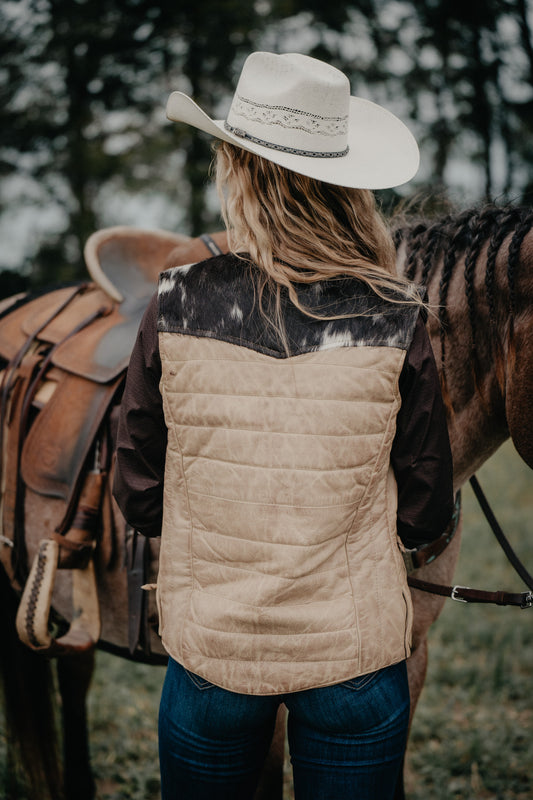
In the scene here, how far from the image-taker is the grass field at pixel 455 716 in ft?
8.91

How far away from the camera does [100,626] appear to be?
2.00 metres

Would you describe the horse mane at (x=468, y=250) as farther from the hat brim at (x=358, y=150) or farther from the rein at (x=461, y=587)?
the rein at (x=461, y=587)

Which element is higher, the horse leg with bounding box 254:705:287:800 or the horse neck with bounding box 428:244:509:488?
the horse neck with bounding box 428:244:509:488

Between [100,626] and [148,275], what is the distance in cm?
128

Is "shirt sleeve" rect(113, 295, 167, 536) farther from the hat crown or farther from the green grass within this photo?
the green grass

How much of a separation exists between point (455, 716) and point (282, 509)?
275 centimetres

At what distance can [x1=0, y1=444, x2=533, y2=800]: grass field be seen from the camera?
8.91 feet

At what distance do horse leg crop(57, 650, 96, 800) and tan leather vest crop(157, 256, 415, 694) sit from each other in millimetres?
1457

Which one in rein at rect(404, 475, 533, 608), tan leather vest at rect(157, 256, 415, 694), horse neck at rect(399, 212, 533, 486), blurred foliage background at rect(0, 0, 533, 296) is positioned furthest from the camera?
blurred foliage background at rect(0, 0, 533, 296)

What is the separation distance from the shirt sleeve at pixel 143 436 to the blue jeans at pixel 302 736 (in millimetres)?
333

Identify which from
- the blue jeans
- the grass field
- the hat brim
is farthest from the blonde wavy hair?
the grass field

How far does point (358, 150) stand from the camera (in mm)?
1342

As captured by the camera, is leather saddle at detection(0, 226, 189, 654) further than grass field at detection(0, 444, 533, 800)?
No

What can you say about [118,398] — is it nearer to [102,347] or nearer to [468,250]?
[102,347]
